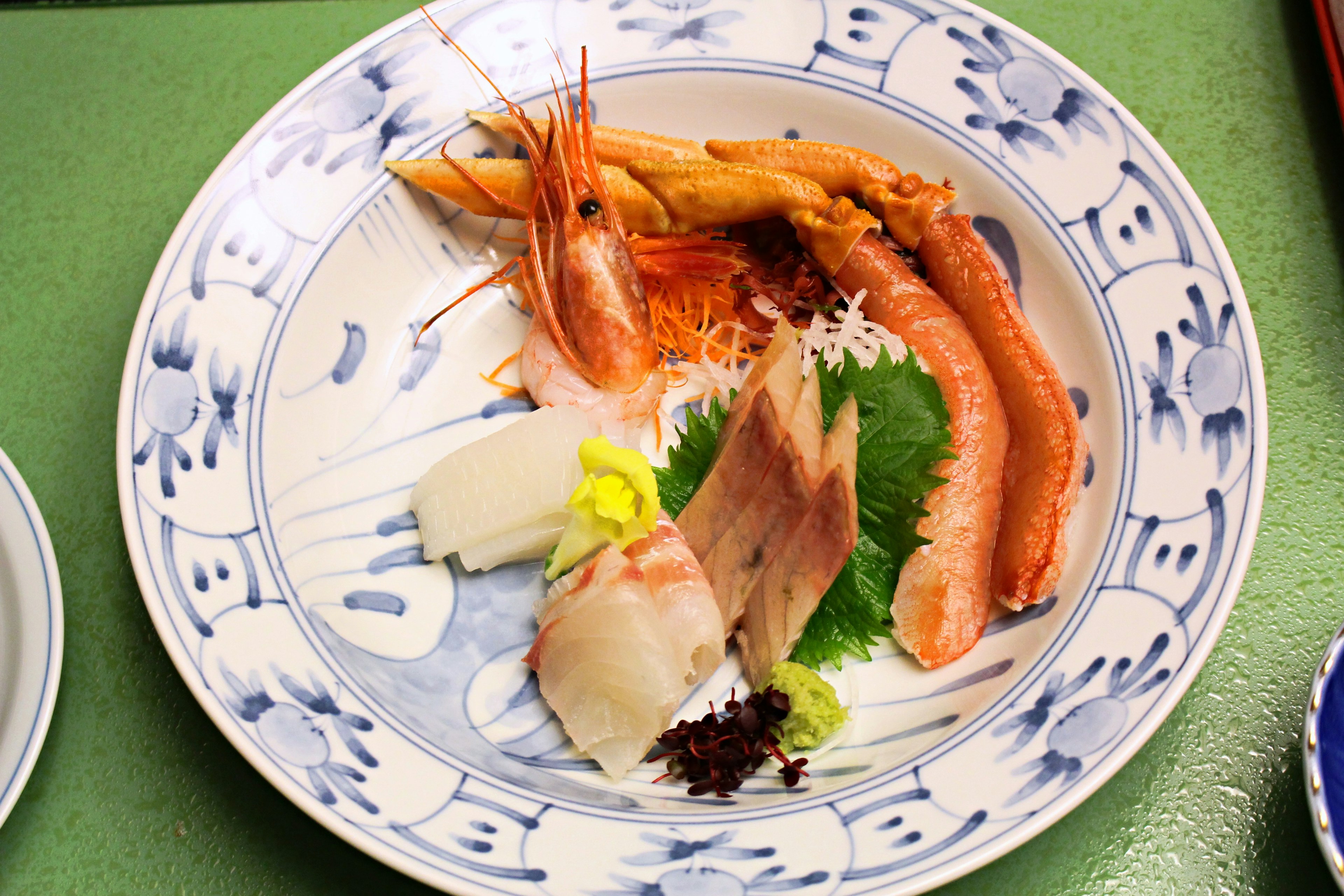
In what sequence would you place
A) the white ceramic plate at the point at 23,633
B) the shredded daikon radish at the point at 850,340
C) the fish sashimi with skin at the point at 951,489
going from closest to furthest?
the white ceramic plate at the point at 23,633 < the fish sashimi with skin at the point at 951,489 < the shredded daikon radish at the point at 850,340

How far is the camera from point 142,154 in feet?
8.63

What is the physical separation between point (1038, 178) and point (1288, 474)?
0.92 m

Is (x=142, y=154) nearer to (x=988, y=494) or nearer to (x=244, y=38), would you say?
(x=244, y=38)

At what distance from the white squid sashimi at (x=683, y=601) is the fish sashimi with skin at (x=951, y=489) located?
1.37ft

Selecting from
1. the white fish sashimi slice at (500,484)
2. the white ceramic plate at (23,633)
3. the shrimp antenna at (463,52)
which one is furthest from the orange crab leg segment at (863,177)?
the white ceramic plate at (23,633)

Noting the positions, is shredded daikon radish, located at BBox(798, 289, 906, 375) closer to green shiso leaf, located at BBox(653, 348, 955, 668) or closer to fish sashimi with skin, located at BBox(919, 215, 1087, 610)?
green shiso leaf, located at BBox(653, 348, 955, 668)

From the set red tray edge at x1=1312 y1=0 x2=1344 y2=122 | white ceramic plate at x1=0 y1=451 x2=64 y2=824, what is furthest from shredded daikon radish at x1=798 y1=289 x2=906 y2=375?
white ceramic plate at x1=0 y1=451 x2=64 y2=824

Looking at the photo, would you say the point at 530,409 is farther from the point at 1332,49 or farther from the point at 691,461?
the point at 1332,49

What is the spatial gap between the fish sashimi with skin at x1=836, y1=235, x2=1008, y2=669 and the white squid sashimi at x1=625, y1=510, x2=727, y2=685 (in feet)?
1.37

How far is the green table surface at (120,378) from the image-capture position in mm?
1775

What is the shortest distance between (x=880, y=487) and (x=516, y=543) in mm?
832

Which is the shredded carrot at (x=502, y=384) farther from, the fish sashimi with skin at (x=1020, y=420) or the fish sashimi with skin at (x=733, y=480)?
the fish sashimi with skin at (x=1020, y=420)

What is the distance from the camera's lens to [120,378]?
232 cm

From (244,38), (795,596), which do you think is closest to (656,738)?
(795,596)
